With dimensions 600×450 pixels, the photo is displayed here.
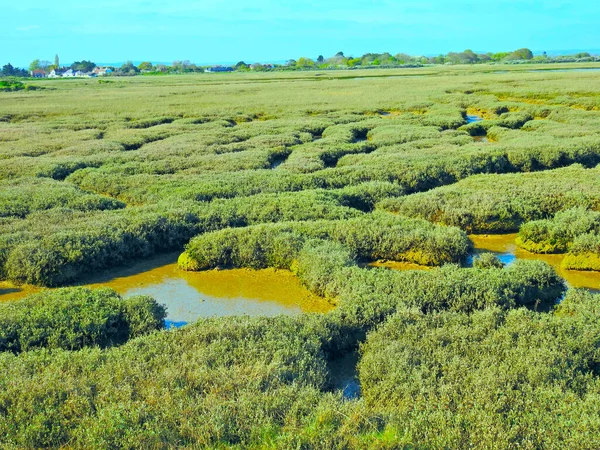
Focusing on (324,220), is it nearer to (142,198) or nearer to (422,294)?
(422,294)

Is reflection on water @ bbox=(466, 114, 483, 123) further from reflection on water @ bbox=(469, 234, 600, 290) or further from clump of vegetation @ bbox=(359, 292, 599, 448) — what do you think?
clump of vegetation @ bbox=(359, 292, 599, 448)

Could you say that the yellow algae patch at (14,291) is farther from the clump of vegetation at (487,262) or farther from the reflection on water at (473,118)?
the reflection on water at (473,118)

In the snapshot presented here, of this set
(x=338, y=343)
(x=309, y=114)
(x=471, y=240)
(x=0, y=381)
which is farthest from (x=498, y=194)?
(x=309, y=114)

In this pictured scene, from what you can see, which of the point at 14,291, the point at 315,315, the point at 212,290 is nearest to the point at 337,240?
the point at 212,290

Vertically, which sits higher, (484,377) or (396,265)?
(484,377)

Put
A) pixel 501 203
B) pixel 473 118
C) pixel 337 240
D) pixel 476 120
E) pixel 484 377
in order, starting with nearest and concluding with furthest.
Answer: pixel 484 377, pixel 337 240, pixel 501 203, pixel 476 120, pixel 473 118

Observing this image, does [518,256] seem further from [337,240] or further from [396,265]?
[337,240]

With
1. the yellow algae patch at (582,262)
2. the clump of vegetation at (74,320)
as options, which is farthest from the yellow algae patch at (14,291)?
the yellow algae patch at (582,262)

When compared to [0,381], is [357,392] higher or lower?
lower
